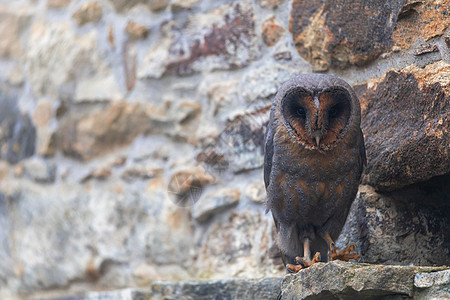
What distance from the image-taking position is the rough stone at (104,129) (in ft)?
12.0

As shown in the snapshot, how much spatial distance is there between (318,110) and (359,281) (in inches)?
22.7

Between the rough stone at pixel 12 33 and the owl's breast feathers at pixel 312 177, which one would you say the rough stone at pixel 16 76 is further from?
the owl's breast feathers at pixel 312 177

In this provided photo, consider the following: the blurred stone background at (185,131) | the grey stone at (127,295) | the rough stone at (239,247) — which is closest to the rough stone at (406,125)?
the blurred stone background at (185,131)

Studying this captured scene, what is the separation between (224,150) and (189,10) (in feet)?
2.57

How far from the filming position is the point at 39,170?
4.09 metres

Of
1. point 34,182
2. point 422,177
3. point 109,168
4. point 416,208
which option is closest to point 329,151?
point 422,177

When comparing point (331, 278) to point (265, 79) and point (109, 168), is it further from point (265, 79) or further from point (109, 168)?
point (109, 168)

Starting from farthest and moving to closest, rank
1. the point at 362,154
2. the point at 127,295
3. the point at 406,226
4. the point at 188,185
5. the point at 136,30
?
the point at 136,30, the point at 188,185, the point at 127,295, the point at 406,226, the point at 362,154

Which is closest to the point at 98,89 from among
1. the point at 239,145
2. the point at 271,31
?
the point at 239,145

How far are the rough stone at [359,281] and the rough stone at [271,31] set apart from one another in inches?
53.9

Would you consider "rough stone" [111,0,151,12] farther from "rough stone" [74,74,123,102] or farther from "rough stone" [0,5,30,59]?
"rough stone" [0,5,30,59]

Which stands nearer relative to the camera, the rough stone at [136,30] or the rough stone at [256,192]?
the rough stone at [256,192]

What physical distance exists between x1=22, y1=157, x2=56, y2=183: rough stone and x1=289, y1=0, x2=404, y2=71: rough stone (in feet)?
5.80

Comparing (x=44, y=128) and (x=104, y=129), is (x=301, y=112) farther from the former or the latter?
(x=44, y=128)
